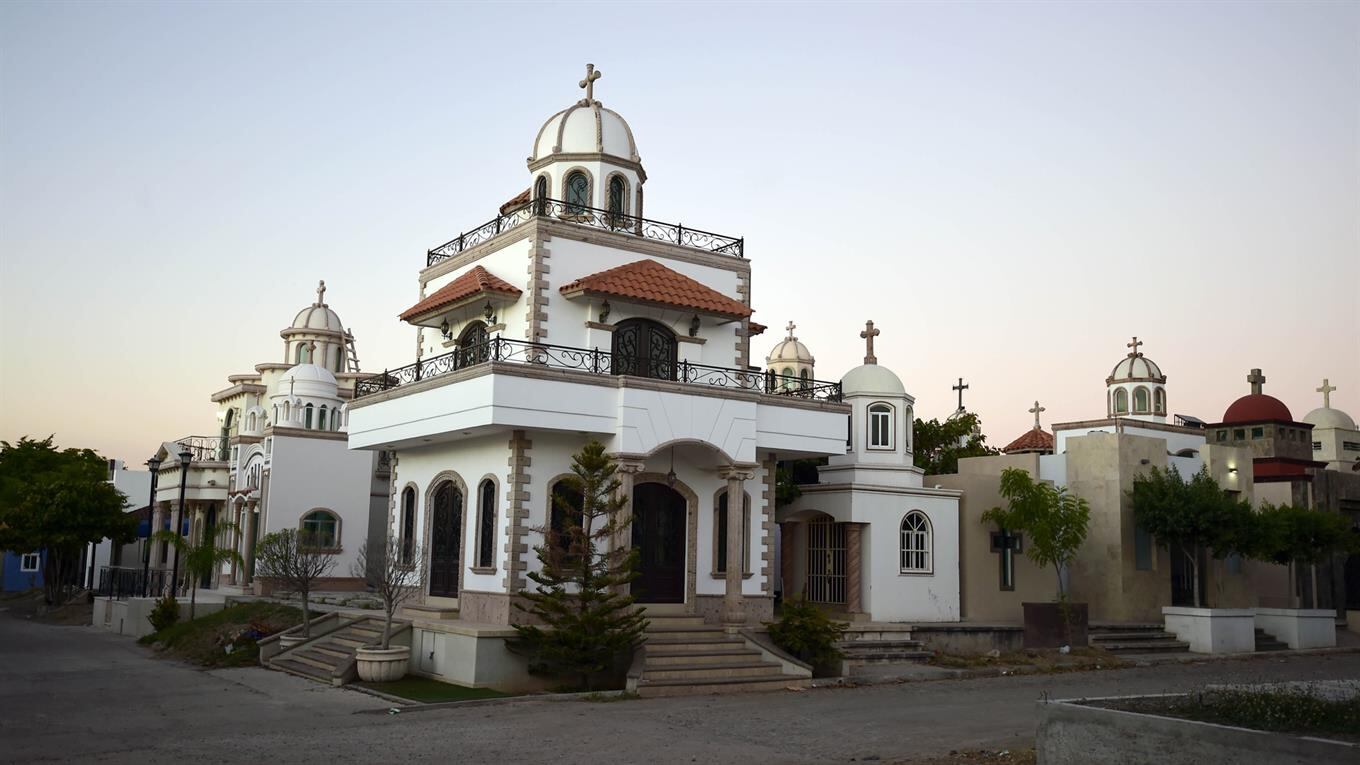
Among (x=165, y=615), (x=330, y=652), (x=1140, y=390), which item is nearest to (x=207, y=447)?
(x=165, y=615)

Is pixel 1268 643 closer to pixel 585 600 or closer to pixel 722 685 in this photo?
pixel 722 685

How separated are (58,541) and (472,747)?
30.4m

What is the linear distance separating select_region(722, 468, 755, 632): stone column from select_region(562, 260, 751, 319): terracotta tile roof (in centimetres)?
329

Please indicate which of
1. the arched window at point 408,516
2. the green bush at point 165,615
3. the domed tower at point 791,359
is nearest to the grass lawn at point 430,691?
the arched window at point 408,516

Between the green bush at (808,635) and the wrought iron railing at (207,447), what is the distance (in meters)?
31.0

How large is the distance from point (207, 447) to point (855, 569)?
29847 mm

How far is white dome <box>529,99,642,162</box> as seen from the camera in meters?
24.8

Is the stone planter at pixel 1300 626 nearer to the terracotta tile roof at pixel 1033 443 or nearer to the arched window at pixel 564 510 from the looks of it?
the terracotta tile roof at pixel 1033 443

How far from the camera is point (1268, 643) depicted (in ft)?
95.1

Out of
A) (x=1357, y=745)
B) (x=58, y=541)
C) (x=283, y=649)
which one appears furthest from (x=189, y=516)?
(x=1357, y=745)

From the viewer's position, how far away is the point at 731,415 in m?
22.2

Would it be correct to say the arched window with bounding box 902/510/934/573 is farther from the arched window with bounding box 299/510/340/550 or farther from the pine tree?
the arched window with bounding box 299/510/340/550

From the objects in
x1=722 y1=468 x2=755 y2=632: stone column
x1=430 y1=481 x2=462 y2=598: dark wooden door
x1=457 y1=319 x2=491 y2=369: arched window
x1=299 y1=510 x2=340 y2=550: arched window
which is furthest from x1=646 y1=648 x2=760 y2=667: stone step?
x1=299 y1=510 x2=340 y2=550: arched window

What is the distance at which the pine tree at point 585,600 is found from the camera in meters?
18.8
